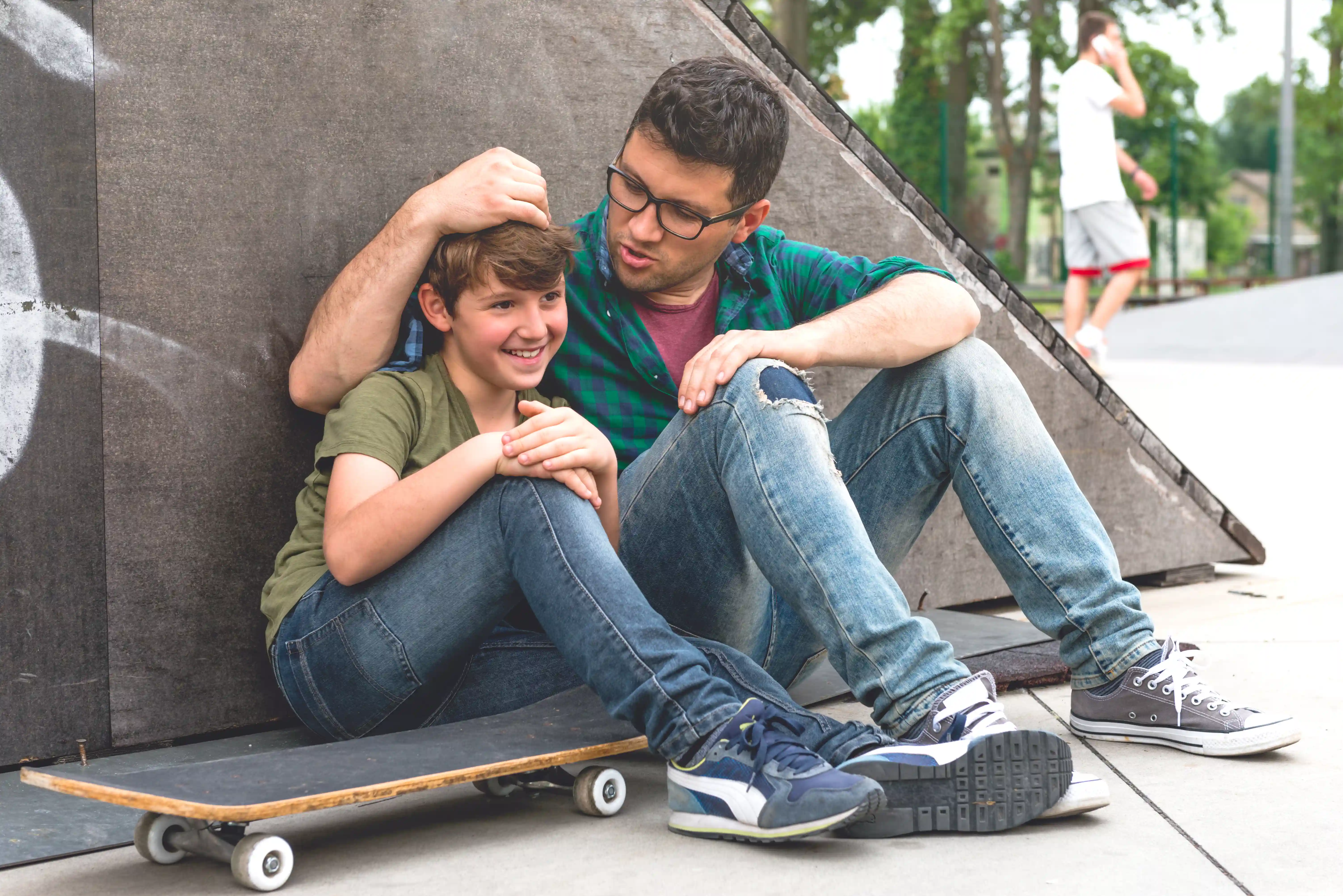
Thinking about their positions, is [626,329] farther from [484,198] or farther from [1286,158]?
[1286,158]

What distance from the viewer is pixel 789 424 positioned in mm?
2316

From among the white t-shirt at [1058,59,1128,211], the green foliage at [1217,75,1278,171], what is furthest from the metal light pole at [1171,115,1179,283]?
the green foliage at [1217,75,1278,171]

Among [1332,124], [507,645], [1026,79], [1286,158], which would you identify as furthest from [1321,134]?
[507,645]

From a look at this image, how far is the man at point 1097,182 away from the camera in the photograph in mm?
9164

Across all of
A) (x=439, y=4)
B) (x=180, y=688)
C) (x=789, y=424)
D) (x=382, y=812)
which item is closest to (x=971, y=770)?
(x=789, y=424)

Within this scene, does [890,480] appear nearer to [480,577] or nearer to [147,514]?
[480,577]

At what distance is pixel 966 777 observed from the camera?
2.18m

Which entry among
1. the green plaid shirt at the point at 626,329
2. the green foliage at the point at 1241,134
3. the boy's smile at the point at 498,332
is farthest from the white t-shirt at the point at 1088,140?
the green foliage at the point at 1241,134

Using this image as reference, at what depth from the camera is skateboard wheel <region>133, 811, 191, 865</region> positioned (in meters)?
2.10

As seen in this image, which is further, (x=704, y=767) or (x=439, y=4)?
(x=439, y=4)

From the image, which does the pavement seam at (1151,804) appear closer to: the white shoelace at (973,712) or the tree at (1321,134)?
the white shoelace at (973,712)

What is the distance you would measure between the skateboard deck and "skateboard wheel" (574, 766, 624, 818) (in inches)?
1.5

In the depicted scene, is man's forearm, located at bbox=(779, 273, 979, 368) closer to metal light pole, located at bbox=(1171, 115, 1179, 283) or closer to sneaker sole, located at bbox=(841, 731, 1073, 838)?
sneaker sole, located at bbox=(841, 731, 1073, 838)

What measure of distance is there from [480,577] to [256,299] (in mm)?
837
